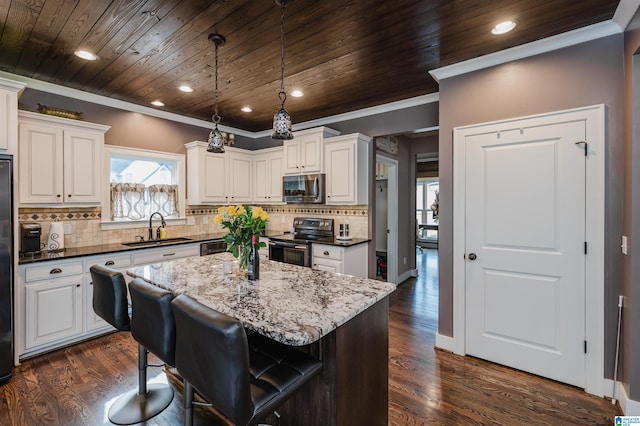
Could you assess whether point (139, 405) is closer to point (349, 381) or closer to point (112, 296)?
point (112, 296)

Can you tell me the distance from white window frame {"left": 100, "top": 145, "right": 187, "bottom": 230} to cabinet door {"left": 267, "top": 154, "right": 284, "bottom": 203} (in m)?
1.30

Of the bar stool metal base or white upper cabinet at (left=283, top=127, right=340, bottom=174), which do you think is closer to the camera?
the bar stool metal base

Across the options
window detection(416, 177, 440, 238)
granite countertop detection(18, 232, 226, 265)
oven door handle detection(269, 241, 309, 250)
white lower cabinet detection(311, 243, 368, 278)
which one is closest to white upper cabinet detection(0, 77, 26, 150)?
granite countertop detection(18, 232, 226, 265)

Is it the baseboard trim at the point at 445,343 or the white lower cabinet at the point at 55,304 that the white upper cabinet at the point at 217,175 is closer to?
the white lower cabinet at the point at 55,304

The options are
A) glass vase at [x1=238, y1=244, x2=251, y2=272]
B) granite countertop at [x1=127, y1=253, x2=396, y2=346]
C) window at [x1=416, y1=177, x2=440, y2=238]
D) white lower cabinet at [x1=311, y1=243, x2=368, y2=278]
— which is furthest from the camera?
window at [x1=416, y1=177, x2=440, y2=238]

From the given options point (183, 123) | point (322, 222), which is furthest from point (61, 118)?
point (322, 222)

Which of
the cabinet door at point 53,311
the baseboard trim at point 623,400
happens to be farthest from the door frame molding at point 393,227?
the cabinet door at point 53,311

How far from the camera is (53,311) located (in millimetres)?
2789

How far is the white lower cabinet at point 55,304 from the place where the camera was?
263 centimetres

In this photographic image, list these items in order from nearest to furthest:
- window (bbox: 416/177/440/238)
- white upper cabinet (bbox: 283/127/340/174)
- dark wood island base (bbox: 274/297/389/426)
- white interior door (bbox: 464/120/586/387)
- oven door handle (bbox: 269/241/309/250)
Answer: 1. dark wood island base (bbox: 274/297/389/426)
2. white interior door (bbox: 464/120/586/387)
3. oven door handle (bbox: 269/241/309/250)
4. white upper cabinet (bbox: 283/127/340/174)
5. window (bbox: 416/177/440/238)

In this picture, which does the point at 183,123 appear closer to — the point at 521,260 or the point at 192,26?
the point at 192,26

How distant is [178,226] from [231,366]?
3.72m

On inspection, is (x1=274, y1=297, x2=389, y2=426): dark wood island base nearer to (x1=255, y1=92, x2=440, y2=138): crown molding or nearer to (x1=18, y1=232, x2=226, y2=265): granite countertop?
(x1=18, y1=232, x2=226, y2=265): granite countertop

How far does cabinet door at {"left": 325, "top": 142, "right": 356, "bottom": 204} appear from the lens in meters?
3.96
